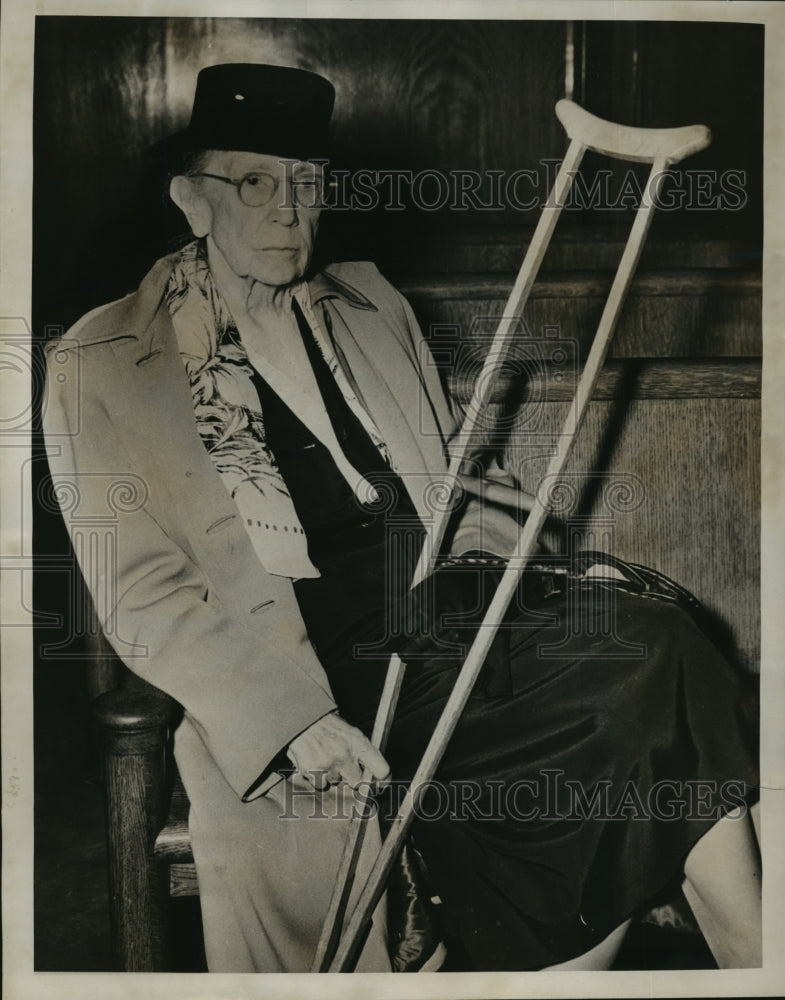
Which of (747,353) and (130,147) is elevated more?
(130,147)

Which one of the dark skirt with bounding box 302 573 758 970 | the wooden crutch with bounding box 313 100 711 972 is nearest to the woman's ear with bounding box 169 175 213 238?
the wooden crutch with bounding box 313 100 711 972

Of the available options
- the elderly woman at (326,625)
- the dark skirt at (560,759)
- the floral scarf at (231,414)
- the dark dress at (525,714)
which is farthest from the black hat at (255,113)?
the dark skirt at (560,759)

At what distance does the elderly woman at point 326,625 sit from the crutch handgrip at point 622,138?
0.36 m

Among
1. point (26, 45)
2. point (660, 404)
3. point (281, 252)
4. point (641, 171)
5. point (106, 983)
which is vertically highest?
point (26, 45)

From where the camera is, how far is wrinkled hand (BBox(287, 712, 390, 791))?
1.28 metres

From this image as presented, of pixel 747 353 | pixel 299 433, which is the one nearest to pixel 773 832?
pixel 747 353

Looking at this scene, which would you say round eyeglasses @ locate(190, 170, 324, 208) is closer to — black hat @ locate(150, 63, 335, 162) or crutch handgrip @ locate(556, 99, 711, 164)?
black hat @ locate(150, 63, 335, 162)

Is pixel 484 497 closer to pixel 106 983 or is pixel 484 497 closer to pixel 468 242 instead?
pixel 468 242

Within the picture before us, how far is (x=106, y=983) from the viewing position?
4.32ft

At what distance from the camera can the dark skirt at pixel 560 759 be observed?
1.31m

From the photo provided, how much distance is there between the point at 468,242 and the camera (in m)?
1.33

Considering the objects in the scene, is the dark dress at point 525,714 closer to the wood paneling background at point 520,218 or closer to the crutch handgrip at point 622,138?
the wood paneling background at point 520,218

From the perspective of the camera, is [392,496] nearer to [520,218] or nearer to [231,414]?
[231,414]

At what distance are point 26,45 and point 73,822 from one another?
1.13 meters
